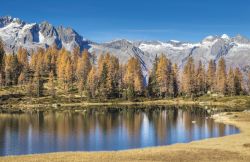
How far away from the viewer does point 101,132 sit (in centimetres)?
9194

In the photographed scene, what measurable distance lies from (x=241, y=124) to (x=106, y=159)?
56125 millimetres

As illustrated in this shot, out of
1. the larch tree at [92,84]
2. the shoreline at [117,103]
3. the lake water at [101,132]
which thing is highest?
the larch tree at [92,84]

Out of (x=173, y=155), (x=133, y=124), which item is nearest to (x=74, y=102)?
(x=133, y=124)

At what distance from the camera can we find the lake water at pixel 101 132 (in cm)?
7194

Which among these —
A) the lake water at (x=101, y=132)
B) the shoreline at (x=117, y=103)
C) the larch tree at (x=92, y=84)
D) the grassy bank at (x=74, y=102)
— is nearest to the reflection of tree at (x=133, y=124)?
the lake water at (x=101, y=132)

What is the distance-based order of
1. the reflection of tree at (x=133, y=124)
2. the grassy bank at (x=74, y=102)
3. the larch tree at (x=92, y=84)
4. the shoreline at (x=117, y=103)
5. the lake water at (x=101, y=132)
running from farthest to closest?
the larch tree at (x=92, y=84) < the grassy bank at (x=74, y=102) < the shoreline at (x=117, y=103) < the reflection of tree at (x=133, y=124) < the lake water at (x=101, y=132)

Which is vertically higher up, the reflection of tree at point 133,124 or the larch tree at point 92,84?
the larch tree at point 92,84

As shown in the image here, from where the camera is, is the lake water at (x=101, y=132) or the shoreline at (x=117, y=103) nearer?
the lake water at (x=101, y=132)

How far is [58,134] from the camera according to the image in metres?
87.2

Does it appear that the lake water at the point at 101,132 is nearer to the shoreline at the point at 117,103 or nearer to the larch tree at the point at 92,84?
the shoreline at the point at 117,103

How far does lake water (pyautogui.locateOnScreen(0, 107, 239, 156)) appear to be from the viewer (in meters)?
71.9

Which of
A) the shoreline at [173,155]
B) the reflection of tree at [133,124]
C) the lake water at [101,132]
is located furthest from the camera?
the reflection of tree at [133,124]

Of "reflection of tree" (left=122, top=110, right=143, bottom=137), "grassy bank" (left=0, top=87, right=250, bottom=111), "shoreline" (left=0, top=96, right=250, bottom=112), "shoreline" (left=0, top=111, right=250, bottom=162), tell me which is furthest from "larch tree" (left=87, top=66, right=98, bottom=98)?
"shoreline" (left=0, top=111, right=250, bottom=162)

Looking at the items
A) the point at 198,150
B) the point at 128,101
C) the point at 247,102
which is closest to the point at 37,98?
the point at 128,101
